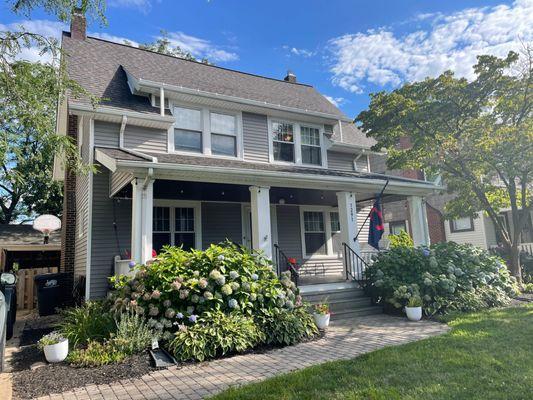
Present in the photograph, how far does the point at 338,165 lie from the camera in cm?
1333

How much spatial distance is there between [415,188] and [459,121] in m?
2.59

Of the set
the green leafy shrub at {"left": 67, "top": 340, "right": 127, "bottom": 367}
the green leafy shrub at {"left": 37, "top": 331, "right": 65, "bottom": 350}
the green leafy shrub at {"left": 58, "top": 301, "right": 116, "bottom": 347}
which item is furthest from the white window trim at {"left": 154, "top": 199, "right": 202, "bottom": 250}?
the green leafy shrub at {"left": 67, "top": 340, "right": 127, "bottom": 367}

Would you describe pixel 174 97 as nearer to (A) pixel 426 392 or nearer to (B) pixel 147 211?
(B) pixel 147 211

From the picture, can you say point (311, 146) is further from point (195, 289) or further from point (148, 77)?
point (195, 289)

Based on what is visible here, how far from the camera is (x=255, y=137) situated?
11.8m

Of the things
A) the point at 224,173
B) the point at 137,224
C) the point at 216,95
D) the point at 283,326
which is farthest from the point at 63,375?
the point at 216,95

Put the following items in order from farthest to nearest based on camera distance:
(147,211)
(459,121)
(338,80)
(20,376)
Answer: (338,80), (459,121), (147,211), (20,376)

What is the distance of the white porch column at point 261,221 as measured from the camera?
8.78 metres

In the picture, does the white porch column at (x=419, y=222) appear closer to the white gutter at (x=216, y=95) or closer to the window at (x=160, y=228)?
the white gutter at (x=216, y=95)

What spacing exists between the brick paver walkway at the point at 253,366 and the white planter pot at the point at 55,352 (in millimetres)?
1117

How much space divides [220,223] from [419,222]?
5.75 m

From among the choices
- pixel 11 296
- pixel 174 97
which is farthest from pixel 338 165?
pixel 11 296

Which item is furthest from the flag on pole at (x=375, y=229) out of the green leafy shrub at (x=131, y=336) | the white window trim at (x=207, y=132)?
the green leafy shrub at (x=131, y=336)

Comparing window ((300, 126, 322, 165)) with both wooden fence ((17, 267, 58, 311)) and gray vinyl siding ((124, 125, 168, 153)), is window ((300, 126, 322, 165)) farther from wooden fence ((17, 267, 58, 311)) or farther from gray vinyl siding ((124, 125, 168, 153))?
wooden fence ((17, 267, 58, 311))
